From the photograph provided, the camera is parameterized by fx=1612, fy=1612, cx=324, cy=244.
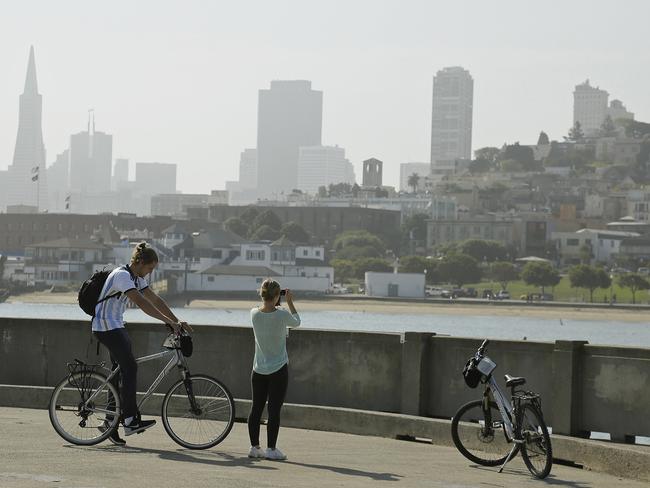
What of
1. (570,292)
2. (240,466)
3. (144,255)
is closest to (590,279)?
(570,292)

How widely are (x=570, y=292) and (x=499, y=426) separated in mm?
157611

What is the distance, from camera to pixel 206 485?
36.5 feet

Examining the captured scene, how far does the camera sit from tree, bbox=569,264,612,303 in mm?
161875

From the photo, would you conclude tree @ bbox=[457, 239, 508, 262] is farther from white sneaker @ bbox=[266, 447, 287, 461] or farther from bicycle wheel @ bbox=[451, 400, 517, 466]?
white sneaker @ bbox=[266, 447, 287, 461]

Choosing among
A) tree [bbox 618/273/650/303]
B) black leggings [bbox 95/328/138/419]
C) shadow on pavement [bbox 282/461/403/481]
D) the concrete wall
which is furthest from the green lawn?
shadow on pavement [bbox 282/461/403/481]

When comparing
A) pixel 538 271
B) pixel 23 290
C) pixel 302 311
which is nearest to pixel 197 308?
pixel 302 311

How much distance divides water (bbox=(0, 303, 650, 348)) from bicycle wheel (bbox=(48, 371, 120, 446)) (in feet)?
307

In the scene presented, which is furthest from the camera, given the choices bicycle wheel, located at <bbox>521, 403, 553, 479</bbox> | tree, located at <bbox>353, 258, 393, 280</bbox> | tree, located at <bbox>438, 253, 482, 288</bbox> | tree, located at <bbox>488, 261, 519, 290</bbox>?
tree, located at <bbox>353, 258, 393, 280</bbox>

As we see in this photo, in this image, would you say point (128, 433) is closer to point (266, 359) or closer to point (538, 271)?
point (266, 359)

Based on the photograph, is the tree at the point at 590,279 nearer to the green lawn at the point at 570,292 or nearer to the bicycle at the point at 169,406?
the green lawn at the point at 570,292

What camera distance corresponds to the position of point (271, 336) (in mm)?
12742

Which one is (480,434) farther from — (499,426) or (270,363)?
(270,363)

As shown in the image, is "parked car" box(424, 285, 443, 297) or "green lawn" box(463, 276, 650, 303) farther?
"green lawn" box(463, 276, 650, 303)

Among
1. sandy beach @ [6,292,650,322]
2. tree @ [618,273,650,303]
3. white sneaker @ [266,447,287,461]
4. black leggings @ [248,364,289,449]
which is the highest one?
tree @ [618,273,650,303]
